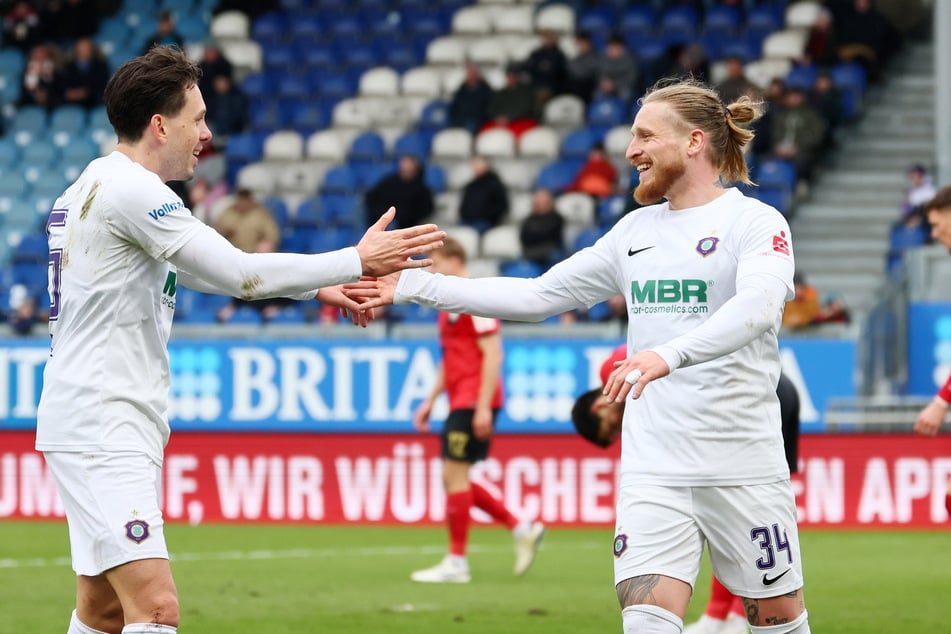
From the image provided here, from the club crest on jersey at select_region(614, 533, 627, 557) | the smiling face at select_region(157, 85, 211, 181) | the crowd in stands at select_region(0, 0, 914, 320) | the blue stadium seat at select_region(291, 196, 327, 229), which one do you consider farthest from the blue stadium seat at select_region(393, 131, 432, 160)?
the club crest on jersey at select_region(614, 533, 627, 557)

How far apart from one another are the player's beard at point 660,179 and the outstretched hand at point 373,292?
979 mm


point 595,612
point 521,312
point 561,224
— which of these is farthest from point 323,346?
point 521,312

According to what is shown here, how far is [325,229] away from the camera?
21.3 metres

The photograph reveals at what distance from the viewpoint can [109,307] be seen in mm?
5090

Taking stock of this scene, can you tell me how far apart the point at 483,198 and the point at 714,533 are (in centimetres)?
1499

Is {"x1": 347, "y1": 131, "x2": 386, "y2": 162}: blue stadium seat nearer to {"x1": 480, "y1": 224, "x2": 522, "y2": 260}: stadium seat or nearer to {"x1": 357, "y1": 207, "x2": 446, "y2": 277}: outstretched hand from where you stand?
{"x1": 480, "y1": 224, "x2": 522, "y2": 260}: stadium seat

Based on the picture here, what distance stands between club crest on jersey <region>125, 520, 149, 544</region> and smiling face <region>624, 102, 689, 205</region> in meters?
2.00

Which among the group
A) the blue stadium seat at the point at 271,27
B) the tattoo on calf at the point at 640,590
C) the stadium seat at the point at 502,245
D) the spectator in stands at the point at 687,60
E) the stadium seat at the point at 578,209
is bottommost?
the tattoo on calf at the point at 640,590

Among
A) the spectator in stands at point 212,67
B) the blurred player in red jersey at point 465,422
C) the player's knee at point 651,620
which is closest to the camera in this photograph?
the player's knee at point 651,620

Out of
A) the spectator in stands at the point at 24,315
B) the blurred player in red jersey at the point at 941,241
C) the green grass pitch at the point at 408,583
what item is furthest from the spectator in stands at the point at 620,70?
the blurred player in red jersey at the point at 941,241

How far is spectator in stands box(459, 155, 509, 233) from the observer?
2023 cm

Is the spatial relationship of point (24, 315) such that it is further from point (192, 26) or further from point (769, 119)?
point (769, 119)

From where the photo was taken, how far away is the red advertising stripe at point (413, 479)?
47.9 ft

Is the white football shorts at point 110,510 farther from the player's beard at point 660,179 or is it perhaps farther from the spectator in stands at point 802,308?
the spectator in stands at point 802,308
